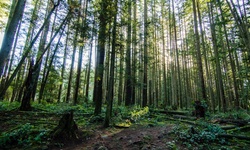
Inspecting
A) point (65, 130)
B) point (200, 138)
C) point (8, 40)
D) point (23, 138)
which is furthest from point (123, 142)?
point (8, 40)

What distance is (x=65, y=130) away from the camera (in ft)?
14.1

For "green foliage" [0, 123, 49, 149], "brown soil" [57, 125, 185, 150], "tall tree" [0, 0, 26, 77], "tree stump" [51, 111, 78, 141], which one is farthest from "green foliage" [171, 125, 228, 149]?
"tall tree" [0, 0, 26, 77]

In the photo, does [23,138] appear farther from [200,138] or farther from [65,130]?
[200,138]

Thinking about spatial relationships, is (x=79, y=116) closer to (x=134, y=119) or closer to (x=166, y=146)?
(x=134, y=119)

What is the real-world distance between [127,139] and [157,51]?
15963 mm

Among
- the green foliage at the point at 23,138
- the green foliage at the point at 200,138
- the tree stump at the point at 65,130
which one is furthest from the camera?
the tree stump at the point at 65,130

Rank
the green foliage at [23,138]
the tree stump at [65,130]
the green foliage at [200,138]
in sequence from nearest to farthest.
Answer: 1. the green foliage at [23,138]
2. the green foliage at [200,138]
3. the tree stump at [65,130]

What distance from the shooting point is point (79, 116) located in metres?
7.45

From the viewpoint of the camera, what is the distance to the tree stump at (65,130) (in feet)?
13.5

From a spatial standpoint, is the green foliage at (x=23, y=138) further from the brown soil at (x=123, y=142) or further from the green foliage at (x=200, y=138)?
the green foliage at (x=200, y=138)

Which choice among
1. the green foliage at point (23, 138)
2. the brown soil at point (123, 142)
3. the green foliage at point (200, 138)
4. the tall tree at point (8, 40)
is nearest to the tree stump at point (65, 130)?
the green foliage at point (23, 138)

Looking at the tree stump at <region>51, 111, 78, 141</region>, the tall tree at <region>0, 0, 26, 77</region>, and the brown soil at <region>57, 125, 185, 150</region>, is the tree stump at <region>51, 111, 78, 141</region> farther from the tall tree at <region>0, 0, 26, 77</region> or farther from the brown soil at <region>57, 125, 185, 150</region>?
the tall tree at <region>0, 0, 26, 77</region>

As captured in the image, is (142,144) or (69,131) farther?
(69,131)

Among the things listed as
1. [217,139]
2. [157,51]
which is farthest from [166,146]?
[157,51]
